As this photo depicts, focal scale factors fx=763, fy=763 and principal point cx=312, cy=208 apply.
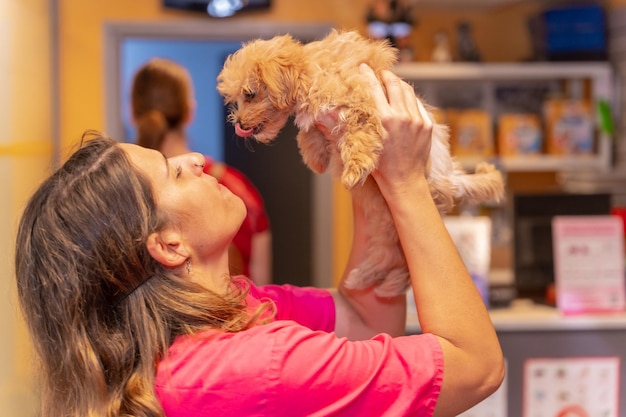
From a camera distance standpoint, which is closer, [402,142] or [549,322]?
[402,142]

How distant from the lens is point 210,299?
3.74 feet

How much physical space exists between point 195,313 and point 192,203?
0.54ft

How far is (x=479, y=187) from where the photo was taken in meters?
1.42

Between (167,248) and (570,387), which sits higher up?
(167,248)

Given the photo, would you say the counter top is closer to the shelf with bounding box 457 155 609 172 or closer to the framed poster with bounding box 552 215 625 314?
the framed poster with bounding box 552 215 625 314

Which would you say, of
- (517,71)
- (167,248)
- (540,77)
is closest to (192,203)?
(167,248)

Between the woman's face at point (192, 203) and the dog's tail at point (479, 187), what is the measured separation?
44 cm

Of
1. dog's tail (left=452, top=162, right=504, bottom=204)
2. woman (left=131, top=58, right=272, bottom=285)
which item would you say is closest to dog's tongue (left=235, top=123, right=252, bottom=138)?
dog's tail (left=452, top=162, right=504, bottom=204)

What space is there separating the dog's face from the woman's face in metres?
0.22

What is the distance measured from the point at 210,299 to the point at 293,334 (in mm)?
163

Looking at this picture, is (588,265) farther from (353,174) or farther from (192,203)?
(192,203)

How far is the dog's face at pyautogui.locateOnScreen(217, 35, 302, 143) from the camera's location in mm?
1321

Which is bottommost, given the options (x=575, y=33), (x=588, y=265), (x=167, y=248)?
(x=588, y=265)

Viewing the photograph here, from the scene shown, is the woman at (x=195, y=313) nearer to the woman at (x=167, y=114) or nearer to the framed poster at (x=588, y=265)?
the woman at (x=167, y=114)
